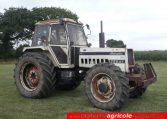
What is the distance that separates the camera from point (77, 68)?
404 inches

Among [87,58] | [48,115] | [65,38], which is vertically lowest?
[48,115]

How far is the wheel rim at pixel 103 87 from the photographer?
845 cm

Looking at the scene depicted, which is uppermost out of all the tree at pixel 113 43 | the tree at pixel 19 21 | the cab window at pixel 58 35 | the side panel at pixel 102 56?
the tree at pixel 19 21

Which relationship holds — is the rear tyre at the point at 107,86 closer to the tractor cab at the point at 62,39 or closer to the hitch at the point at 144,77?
the hitch at the point at 144,77

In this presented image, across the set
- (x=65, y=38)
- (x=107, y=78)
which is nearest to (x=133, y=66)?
(x=107, y=78)

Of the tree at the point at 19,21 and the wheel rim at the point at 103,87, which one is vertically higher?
the tree at the point at 19,21

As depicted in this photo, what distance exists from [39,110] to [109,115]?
1.98 m

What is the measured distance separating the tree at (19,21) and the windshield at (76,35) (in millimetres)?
34944

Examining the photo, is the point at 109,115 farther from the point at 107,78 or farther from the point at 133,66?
the point at 133,66

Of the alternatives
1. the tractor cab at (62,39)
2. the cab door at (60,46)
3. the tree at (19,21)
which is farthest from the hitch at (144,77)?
the tree at (19,21)

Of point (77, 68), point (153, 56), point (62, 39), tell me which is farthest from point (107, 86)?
point (153, 56)

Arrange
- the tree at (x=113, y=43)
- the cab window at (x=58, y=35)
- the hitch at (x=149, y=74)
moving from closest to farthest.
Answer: the hitch at (x=149, y=74), the cab window at (x=58, y=35), the tree at (x=113, y=43)

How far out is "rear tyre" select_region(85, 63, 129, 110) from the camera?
812cm

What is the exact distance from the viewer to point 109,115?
7.43 meters
